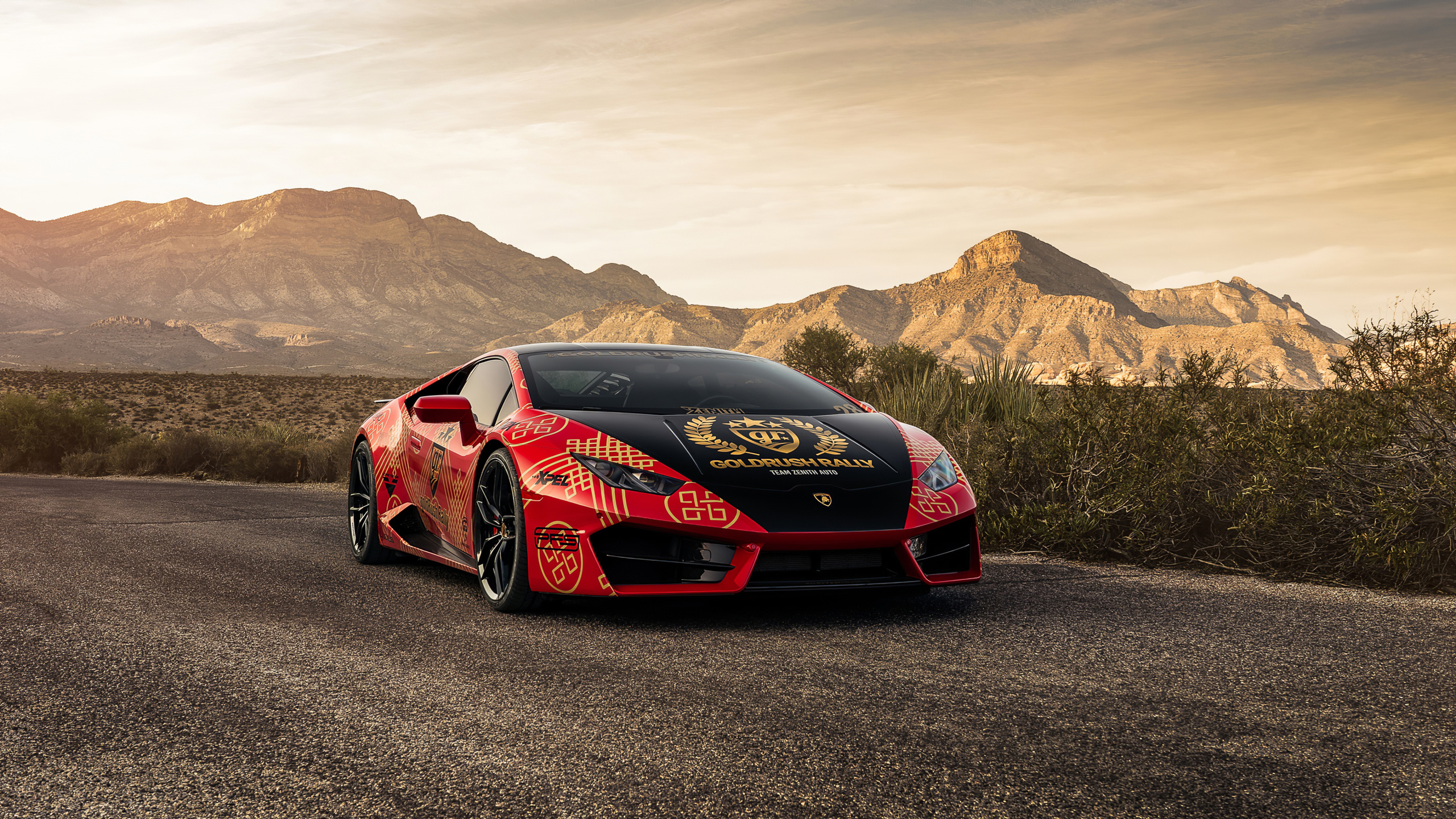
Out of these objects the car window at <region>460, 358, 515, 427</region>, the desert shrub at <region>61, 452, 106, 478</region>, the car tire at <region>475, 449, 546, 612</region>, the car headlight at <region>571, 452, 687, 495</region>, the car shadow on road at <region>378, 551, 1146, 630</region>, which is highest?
the car window at <region>460, 358, 515, 427</region>

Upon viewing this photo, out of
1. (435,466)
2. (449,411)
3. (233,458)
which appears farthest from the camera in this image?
(233,458)

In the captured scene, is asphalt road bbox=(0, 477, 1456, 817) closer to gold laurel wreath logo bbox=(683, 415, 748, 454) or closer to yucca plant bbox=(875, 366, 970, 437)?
gold laurel wreath logo bbox=(683, 415, 748, 454)

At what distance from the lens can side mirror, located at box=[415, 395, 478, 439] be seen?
230 inches

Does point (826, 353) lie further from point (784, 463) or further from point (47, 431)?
point (784, 463)

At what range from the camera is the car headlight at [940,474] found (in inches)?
206

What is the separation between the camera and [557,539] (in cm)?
487

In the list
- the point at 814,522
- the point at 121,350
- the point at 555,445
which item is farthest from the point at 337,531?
the point at 121,350

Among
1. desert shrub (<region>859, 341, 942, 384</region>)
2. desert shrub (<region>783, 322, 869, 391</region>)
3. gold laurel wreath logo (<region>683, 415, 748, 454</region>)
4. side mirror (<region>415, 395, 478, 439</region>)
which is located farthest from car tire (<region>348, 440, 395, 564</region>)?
desert shrub (<region>783, 322, 869, 391</region>)

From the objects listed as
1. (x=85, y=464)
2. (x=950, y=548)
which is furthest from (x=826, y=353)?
(x=950, y=548)

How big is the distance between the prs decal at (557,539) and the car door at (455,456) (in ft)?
2.71

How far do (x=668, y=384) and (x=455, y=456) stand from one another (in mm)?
1176

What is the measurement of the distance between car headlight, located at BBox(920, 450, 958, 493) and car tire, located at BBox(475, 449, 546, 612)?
183 cm

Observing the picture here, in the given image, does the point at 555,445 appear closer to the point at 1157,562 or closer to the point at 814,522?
the point at 814,522

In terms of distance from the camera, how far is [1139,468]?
23.9 ft
